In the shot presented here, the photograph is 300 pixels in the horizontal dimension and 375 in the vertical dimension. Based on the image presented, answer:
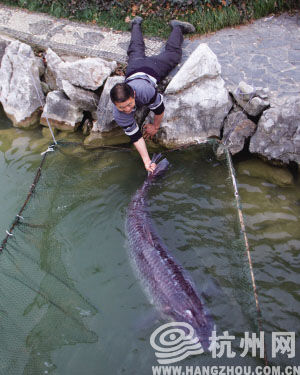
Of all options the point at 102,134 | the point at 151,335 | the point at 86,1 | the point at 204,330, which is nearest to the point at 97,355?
the point at 151,335

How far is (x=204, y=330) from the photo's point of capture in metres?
4.76

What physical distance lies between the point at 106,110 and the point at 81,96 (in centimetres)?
92

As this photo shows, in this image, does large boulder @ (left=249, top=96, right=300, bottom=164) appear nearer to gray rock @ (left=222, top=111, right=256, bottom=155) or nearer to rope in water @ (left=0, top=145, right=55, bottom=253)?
gray rock @ (left=222, top=111, right=256, bottom=155)

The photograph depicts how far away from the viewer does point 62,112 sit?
346 inches

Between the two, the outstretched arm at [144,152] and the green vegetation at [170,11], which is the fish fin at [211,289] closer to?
the outstretched arm at [144,152]

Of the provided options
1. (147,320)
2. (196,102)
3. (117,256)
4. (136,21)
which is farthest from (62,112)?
(147,320)

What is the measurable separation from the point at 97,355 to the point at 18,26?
1027cm

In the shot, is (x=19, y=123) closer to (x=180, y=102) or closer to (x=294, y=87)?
(x=180, y=102)

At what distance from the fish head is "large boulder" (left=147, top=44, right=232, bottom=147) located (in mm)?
4091

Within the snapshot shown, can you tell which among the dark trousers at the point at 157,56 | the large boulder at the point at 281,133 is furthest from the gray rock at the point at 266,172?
the dark trousers at the point at 157,56

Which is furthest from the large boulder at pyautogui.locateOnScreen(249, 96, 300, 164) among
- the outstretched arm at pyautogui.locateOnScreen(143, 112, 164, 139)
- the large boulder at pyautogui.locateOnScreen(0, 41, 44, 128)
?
the large boulder at pyautogui.locateOnScreen(0, 41, 44, 128)

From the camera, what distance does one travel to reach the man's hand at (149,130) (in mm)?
7664

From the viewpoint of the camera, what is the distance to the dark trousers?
781 centimetres

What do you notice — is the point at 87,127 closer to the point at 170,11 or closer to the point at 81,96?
the point at 81,96
